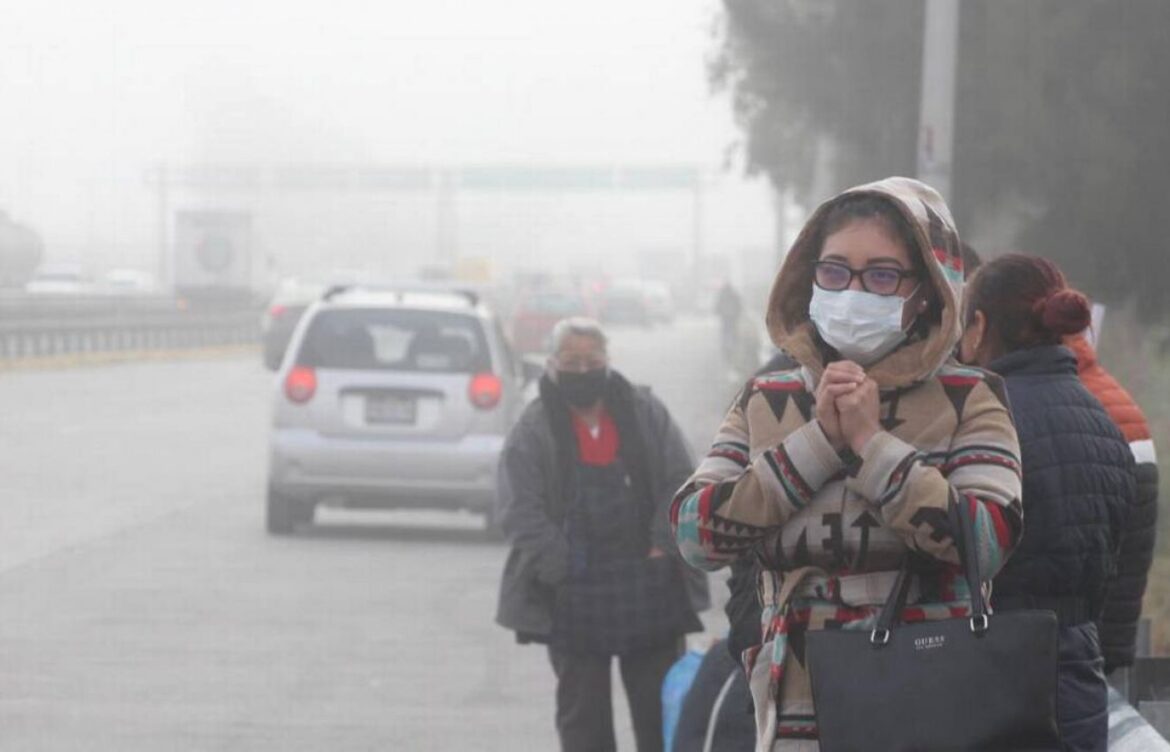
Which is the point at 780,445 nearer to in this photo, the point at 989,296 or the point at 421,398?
the point at 989,296

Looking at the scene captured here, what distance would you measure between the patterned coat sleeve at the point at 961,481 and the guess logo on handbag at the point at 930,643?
13 centimetres

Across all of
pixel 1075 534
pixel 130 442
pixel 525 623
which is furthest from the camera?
pixel 130 442

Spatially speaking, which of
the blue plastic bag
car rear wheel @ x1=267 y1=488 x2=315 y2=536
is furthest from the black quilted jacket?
car rear wheel @ x1=267 y1=488 x2=315 y2=536

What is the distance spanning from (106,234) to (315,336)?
581 ft

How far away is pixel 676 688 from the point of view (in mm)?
6602

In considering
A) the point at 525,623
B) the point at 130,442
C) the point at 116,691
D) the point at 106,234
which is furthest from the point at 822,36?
the point at 106,234

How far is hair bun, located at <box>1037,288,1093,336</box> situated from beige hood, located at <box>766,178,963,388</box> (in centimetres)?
81

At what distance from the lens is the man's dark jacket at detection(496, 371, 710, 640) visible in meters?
7.30

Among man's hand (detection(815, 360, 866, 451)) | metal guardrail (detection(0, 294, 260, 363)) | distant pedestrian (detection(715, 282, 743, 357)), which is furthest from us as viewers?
distant pedestrian (detection(715, 282, 743, 357))

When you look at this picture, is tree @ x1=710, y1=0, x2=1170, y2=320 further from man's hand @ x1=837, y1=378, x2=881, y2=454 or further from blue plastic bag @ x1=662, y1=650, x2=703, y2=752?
man's hand @ x1=837, y1=378, x2=881, y2=454

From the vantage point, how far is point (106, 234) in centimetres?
19038

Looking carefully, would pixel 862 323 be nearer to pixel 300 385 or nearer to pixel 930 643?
pixel 930 643

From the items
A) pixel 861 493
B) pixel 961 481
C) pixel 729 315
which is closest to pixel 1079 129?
pixel 961 481

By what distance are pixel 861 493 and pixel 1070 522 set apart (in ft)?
2.54
